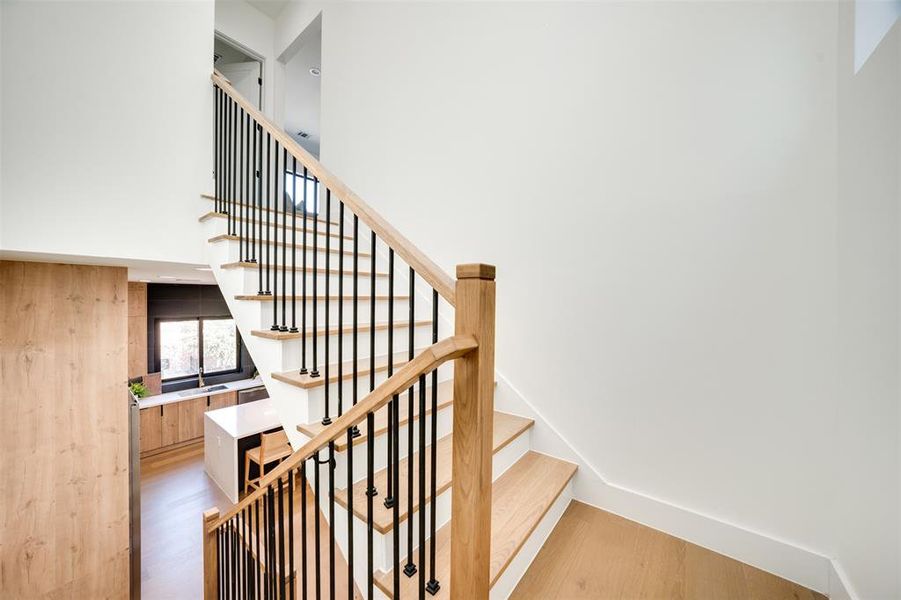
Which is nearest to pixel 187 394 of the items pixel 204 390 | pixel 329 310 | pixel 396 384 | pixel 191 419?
pixel 204 390

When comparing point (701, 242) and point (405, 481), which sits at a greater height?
point (701, 242)

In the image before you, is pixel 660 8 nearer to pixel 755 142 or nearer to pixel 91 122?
pixel 755 142

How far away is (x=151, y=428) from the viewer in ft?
16.2

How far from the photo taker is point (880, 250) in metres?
1.12

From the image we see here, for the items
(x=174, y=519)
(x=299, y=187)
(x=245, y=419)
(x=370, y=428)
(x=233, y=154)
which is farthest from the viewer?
(x=299, y=187)

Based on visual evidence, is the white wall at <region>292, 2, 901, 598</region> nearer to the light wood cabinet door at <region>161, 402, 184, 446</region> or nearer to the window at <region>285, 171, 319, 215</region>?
the window at <region>285, 171, 319, 215</region>

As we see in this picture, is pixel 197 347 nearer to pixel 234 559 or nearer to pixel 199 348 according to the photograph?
pixel 199 348

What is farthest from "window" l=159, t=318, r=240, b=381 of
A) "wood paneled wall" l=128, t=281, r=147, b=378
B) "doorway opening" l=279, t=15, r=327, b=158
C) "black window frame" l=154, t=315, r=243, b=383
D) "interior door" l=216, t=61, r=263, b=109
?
"interior door" l=216, t=61, r=263, b=109

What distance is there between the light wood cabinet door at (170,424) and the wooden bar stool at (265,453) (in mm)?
1825

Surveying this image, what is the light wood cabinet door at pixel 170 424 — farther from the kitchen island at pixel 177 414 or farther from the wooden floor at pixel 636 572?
the wooden floor at pixel 636 572

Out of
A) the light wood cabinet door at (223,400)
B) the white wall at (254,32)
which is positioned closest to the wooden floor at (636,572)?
the white wall at (254,32)

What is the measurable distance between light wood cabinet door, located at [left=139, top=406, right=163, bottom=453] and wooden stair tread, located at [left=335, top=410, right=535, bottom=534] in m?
4.96

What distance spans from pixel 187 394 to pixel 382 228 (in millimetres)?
5692

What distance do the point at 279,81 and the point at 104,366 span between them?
374 centimetres
